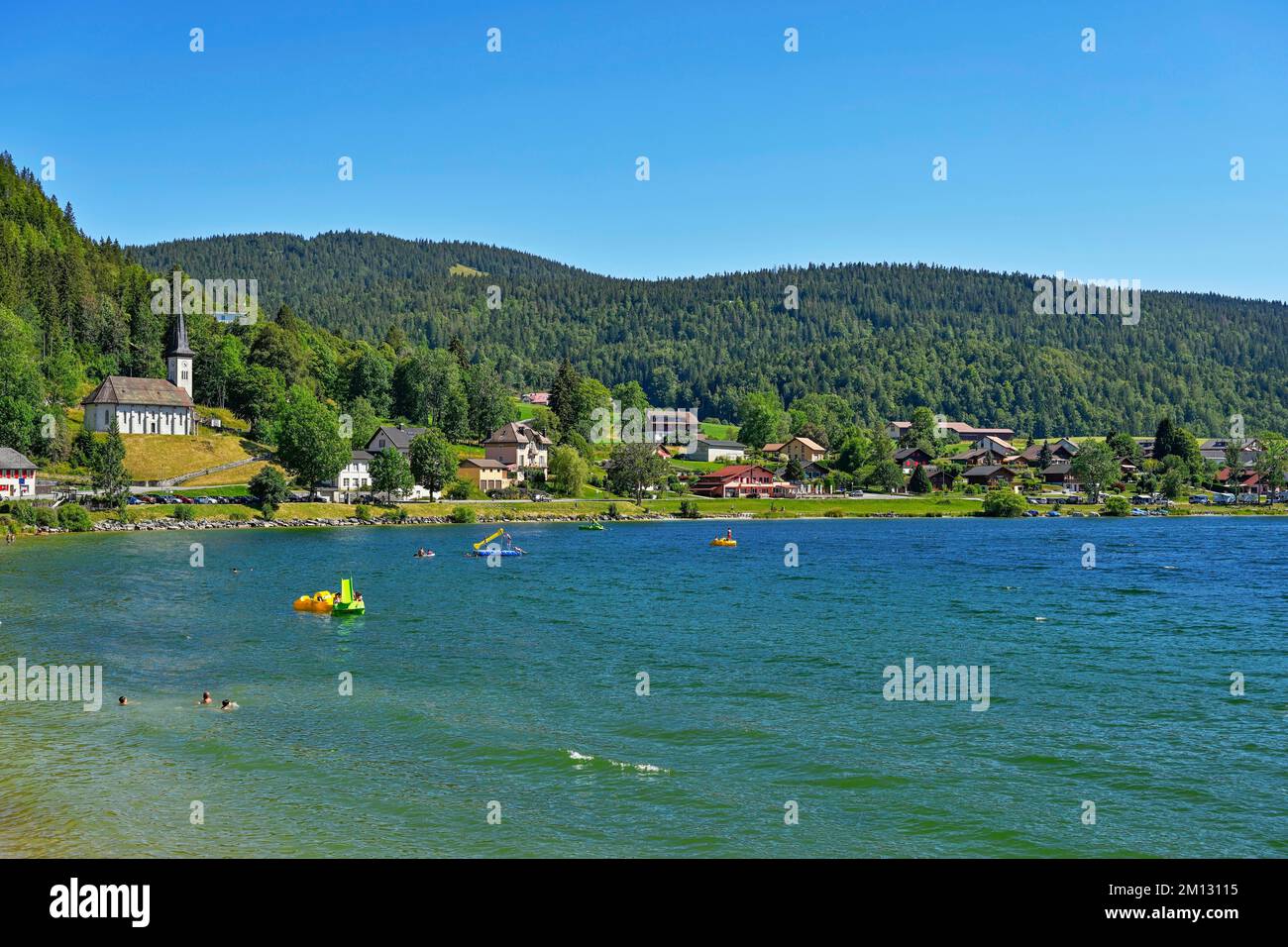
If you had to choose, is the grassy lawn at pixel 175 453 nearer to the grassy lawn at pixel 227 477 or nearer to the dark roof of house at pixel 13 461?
the grassy lawn at pixel 227 477

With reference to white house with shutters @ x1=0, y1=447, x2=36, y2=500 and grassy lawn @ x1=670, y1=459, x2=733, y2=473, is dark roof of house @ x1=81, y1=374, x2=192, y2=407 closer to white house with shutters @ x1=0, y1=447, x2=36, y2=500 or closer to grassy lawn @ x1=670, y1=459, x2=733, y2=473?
white house with shutters @ x1=0, y1=447, x2=36, y2=500

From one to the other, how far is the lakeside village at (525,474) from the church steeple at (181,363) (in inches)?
7.9

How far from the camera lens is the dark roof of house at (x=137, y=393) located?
128250 mm

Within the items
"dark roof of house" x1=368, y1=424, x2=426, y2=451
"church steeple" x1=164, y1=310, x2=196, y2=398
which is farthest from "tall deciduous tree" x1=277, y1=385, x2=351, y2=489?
"church steeple" x1=164, y1=310, x2=196, y2=398

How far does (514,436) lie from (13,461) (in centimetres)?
6911

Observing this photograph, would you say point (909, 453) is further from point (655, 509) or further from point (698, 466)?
point (655, 509)

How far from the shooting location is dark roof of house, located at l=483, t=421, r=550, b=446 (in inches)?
6063

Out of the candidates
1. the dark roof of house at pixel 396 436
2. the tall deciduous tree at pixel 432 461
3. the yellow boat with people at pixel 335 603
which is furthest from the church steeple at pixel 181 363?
the yellow boat with people at pixel 335 603

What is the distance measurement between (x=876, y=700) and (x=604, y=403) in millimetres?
159144

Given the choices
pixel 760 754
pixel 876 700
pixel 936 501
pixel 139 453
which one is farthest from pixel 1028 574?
pixel 139 453

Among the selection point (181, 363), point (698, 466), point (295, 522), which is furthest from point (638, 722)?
point (698, 466)

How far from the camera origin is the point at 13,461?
9912 cm
